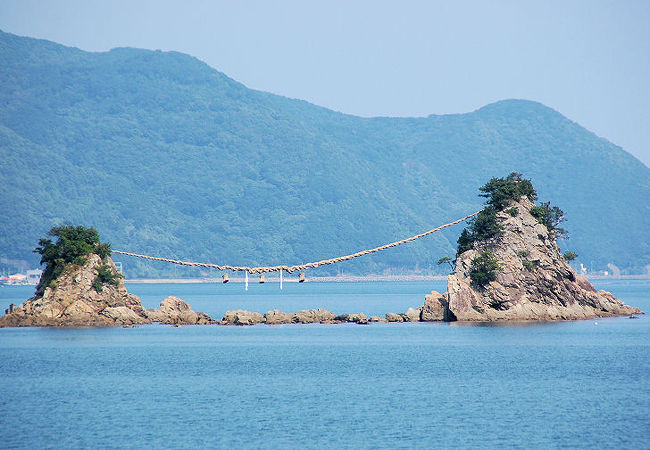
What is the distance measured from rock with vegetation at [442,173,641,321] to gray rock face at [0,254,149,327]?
26796mm

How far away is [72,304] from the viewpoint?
76312 millimetres

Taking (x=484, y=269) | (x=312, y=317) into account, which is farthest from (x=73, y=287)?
(x=484, y=269)

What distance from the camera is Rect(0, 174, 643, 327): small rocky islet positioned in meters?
74.3

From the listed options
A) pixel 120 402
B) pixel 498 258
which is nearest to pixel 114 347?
pixel 120 402

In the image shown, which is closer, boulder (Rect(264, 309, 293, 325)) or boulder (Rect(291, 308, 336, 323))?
boulder (Rect(291, 308, 336, 323))

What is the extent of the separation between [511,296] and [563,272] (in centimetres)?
488

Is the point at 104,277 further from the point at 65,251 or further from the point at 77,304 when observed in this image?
the point at 65,251

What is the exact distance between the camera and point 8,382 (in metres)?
48.3

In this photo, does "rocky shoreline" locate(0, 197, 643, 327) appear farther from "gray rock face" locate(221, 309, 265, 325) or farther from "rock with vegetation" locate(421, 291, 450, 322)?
"gray rock face" locate(221, 309, 265, 325)

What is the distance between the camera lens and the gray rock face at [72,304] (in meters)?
76.1

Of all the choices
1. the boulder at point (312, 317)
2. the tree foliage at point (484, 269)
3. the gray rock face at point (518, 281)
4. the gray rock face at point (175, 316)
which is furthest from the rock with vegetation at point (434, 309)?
the gray rock face at point (175, 316)

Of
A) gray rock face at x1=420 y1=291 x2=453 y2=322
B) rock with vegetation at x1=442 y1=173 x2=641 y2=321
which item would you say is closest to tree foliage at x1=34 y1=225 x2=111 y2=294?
gray rock face at x1=420 y1=291 x2=453 y2=322

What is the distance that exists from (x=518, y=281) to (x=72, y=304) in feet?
110

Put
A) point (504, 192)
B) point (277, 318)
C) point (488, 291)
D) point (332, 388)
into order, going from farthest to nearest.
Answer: point (277, 318), point (504, 192), point (488, 291), point (332, 388)
